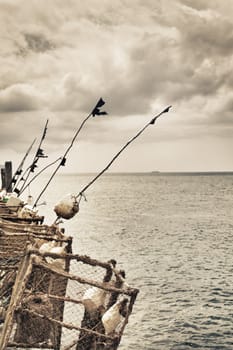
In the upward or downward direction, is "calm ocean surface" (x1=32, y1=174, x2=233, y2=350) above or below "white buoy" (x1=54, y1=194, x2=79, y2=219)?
below

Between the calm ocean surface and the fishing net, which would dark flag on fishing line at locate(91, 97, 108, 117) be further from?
the calm ocean surface

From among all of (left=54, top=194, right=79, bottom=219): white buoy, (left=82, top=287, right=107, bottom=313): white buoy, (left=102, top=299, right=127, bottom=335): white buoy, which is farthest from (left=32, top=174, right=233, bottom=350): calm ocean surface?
(left=102, top=299, right=127, bottom=335): white buoy

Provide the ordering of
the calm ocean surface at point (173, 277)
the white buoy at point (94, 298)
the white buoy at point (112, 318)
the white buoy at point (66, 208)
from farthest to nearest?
1. the calm ocean surface at point (173, 277)
2. the white buoy at point (66, 208)
3. the white buoy at point (94, 298)
4. the white buoy at point (112, 318)

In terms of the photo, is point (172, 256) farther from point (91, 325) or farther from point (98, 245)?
point (91, 325)

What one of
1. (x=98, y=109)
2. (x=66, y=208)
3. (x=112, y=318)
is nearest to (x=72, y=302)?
(x=112, y=318)

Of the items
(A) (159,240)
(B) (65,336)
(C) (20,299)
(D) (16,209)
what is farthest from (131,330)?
(A) (159,240)

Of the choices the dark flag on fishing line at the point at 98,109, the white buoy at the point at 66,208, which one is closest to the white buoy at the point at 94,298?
the white buoy at the point at 66,208

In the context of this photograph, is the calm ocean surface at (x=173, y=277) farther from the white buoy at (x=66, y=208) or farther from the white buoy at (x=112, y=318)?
the white buoy at (x=112, y=318)

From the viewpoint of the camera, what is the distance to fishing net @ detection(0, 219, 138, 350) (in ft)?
19.8

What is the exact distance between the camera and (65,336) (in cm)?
1326

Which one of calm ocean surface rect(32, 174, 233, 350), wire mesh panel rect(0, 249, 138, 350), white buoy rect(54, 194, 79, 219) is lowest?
calm ocean surface rect(32, 174, 233, 350)

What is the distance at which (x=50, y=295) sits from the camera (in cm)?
747

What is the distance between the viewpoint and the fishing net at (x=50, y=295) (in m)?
6.04

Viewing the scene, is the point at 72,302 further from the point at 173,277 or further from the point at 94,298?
the point at 173,277
